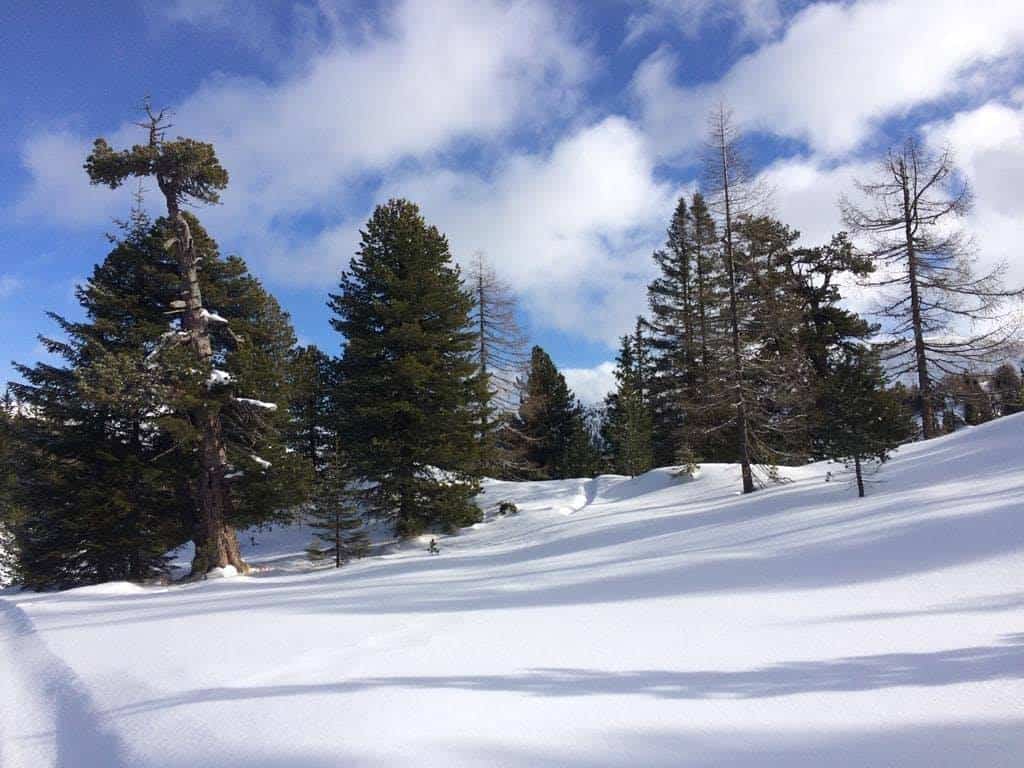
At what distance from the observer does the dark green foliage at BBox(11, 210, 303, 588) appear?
1356 centimetres

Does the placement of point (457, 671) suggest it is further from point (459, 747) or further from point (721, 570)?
point (721, 570)

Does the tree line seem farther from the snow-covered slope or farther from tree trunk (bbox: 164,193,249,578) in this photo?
the snow-covered slope

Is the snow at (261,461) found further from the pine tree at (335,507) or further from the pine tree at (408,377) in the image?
the pine tree at (408,377)

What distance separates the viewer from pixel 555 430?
37.0m

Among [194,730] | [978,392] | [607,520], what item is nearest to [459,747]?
[194,730]

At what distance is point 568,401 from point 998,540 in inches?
1243

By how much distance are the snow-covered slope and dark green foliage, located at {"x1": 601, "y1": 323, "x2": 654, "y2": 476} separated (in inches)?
649

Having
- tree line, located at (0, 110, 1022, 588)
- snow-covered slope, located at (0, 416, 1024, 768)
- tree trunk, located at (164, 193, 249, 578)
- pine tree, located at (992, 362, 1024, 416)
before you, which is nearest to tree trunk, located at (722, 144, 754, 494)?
tree line, located at (0, 110, 1022, 588)

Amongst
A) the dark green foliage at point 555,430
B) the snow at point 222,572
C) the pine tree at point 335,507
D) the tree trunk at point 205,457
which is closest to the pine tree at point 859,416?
the pine tree at point 335,507

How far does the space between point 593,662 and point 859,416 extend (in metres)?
8.84

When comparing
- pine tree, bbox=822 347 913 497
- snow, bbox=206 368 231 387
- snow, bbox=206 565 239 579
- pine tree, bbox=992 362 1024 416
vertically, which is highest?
snow, bbox=206 368 231 387

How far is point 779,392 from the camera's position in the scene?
16281mm

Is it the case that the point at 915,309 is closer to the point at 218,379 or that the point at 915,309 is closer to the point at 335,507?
the point at 335,507

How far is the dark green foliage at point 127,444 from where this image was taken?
13562 millimetres
